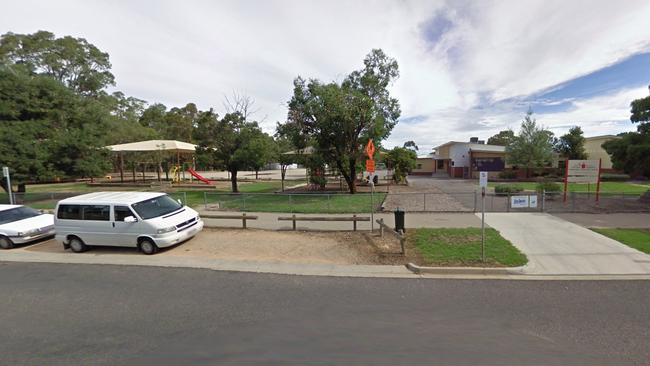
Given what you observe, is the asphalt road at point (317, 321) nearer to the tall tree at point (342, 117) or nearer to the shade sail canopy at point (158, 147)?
the tall tree at point (342, 117)

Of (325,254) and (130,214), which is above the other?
(130,214)

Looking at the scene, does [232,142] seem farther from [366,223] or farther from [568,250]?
[568,250]

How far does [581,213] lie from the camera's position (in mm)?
12031

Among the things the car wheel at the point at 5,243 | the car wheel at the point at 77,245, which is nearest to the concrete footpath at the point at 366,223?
the car wheel at the point at 77,245

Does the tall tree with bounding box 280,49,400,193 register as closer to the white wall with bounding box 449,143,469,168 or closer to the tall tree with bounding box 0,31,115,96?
the white wall with bounding box 449,143,469,168

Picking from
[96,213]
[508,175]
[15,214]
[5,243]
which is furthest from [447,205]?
[508,175]

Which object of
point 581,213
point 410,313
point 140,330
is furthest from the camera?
point 581,213

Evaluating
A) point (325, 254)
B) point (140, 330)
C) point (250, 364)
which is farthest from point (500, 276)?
point (140, 330)

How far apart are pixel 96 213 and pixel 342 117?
Result: 545 inches

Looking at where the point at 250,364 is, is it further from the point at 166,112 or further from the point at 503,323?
the point at 166,112

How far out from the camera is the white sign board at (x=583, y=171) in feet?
48.0

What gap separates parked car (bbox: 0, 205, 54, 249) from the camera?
8.99 m

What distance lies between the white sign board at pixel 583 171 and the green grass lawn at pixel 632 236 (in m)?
6.76

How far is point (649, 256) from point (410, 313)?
7.11 m
